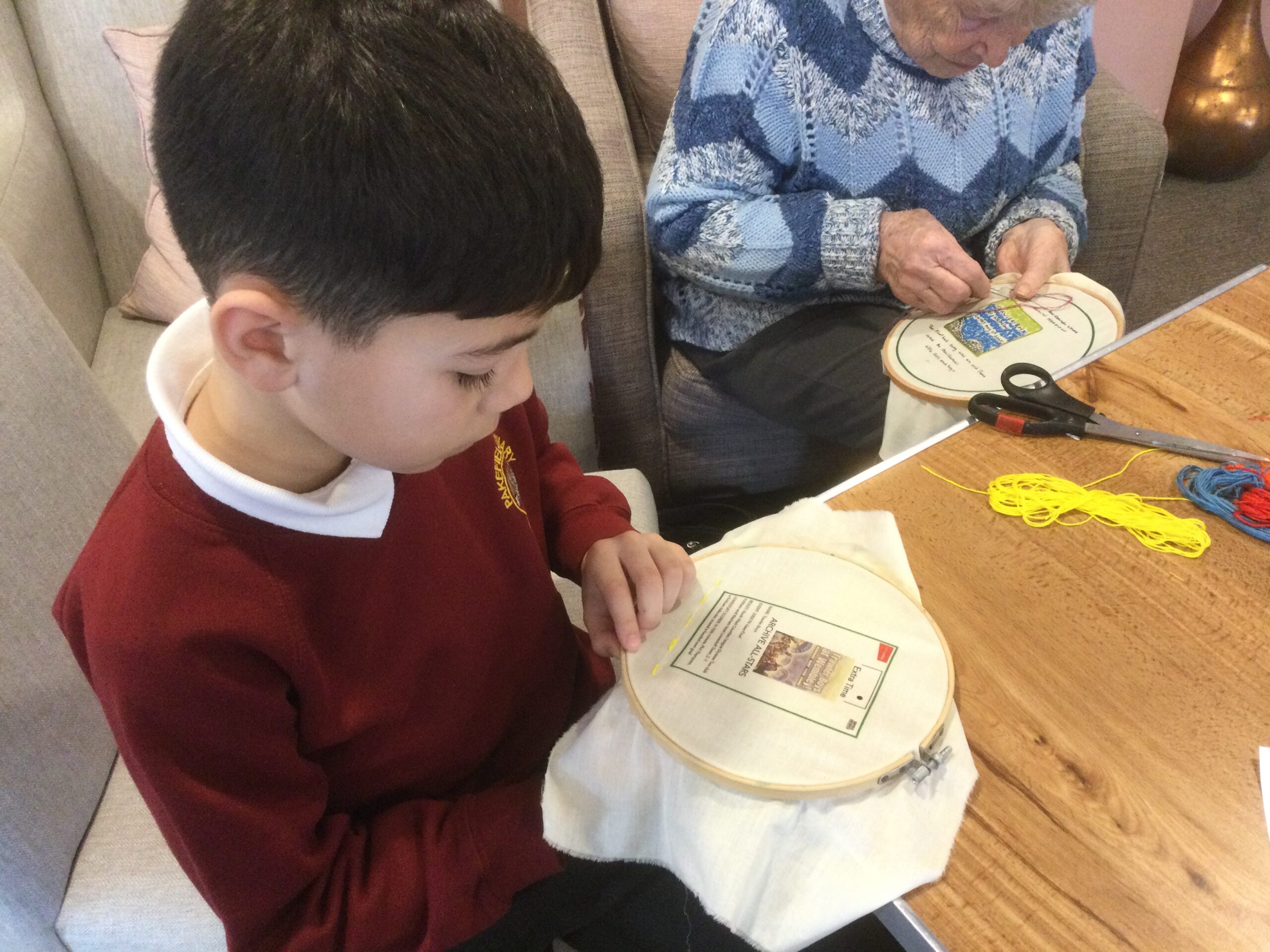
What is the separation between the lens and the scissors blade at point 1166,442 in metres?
0.66

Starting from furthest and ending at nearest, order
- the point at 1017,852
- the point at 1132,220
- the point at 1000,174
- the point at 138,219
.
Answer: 1. the point at 138,219
2. the point at 1132,220
3. the point at 1000,174
4. the point at 1017,852

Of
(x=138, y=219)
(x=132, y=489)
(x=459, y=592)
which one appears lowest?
(x=138, y=219)

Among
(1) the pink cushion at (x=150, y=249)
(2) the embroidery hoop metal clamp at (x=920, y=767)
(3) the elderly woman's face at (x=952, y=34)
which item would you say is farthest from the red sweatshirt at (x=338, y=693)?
(1) the pink cushion at (x=150, y=249)

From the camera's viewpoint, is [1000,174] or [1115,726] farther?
[1000,174]

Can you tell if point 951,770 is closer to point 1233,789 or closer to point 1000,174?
point 1233,789

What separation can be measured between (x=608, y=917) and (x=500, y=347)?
585 millimetres

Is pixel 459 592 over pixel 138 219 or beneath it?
over

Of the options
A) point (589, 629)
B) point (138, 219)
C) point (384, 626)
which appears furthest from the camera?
point (138, 219)

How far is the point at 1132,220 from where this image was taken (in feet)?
4.38

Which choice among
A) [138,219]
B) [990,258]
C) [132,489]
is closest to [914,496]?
[132,489]

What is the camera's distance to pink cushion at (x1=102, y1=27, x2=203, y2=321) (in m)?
1.42

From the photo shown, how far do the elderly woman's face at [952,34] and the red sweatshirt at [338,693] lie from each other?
2.34 feet

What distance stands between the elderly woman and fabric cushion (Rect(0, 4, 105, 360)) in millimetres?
941

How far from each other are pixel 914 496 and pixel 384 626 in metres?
0.39
